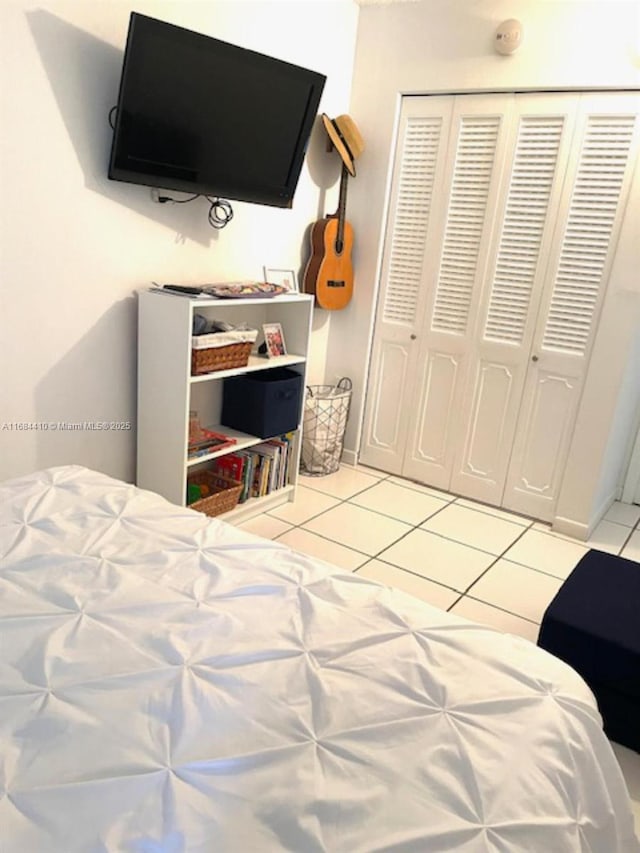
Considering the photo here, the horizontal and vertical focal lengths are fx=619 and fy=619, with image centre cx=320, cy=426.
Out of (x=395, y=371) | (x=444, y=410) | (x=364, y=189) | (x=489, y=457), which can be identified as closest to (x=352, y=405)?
(x=395, y=371)

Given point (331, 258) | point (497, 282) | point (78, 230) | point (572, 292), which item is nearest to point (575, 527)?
point (572, 292)

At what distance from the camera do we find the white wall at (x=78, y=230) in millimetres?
2053

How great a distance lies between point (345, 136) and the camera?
330cm

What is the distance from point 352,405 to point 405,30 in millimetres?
2035

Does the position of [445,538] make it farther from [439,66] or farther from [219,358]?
[439,66]

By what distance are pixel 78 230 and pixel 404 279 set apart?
72.1 inches

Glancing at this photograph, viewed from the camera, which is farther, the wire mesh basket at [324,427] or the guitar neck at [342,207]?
the wire mesh basket at [324,427]

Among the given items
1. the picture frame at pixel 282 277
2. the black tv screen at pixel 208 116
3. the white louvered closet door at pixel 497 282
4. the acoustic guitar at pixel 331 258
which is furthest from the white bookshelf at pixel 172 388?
the white louvered closet door at pixel 497 282

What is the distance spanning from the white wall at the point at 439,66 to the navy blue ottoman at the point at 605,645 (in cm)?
134

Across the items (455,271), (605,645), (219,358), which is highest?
(455,271)

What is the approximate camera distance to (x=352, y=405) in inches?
150

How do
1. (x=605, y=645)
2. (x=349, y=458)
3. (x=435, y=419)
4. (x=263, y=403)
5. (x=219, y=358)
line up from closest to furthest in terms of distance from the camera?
(x=605, y=645), (x=219, y=358), (x=263, y=403), (x=435, y=419), (x=349, y=458)

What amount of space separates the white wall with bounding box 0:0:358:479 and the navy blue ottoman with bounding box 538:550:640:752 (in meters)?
1.86

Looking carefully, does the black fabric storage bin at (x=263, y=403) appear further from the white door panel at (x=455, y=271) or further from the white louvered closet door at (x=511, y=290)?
the white louvered closet door at (x=511, y=290)
